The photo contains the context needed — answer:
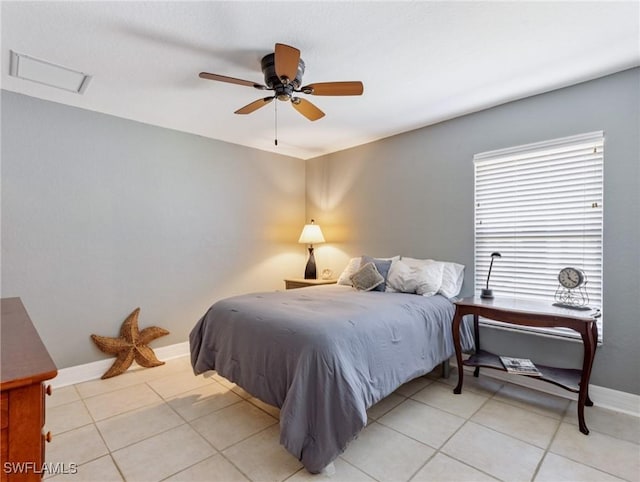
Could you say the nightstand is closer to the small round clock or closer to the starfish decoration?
the starfish decoration

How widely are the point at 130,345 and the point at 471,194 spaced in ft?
12.1

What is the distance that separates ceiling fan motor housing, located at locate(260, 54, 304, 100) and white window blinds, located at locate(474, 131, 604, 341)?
1.92 meters

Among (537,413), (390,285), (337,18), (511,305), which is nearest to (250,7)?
(337,18)

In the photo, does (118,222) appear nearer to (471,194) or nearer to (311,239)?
(311,239)

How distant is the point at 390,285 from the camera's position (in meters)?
3.13

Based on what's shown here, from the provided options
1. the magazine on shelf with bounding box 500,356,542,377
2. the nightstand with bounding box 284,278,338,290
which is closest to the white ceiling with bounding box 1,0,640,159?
the nightstand with bounding box 284,278,338,290

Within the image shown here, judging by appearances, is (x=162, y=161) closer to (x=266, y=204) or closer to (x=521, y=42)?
(x=266, y=204)

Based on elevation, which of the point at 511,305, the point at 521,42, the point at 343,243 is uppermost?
the point at 521,42

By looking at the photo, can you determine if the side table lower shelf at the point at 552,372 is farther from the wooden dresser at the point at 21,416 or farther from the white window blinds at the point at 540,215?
the wooden dresser at the point at 21,416

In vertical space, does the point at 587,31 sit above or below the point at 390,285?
above

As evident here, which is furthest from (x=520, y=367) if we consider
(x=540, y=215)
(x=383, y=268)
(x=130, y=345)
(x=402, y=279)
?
(x=130, y=345)

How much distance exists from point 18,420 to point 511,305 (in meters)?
2.79

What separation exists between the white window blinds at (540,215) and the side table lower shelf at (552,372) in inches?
11.7

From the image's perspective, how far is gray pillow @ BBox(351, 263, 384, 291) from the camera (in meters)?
3.16
